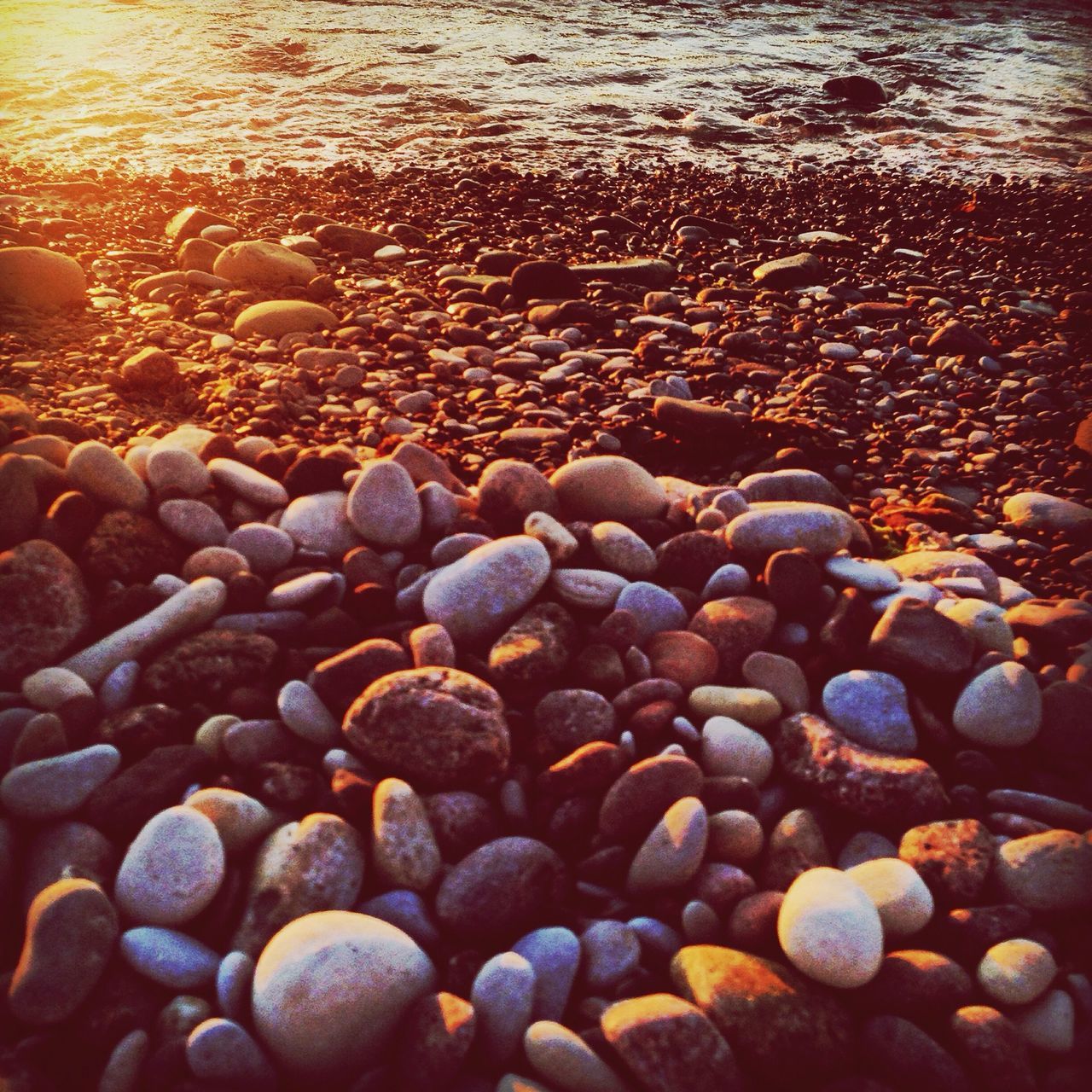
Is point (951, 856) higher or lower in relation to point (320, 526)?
lower

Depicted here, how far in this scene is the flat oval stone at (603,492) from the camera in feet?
9.94

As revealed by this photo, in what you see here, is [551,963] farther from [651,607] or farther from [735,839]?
[651,607]

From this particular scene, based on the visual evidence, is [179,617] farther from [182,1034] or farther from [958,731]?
[958,731]

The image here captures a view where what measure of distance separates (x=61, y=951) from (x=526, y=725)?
1095 millimetres

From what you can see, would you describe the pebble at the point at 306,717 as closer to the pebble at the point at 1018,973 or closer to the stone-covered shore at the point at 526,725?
the stone-covered shore at the point at 526,725

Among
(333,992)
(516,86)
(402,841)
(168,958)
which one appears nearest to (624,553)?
(402,841)

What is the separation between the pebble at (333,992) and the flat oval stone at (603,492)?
1584 mm

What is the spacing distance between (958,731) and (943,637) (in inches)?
10.4

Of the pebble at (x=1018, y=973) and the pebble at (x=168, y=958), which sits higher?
the pebble at (x=168, y=958)

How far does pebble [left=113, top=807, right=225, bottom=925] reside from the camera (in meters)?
1.86

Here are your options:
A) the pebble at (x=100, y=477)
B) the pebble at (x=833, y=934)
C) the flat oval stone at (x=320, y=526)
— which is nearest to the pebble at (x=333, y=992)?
the pebble at (x=833, y=934)

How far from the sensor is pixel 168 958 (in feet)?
5.83

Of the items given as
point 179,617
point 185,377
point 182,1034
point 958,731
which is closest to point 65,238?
point 185,377

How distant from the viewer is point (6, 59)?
29.3 feet
